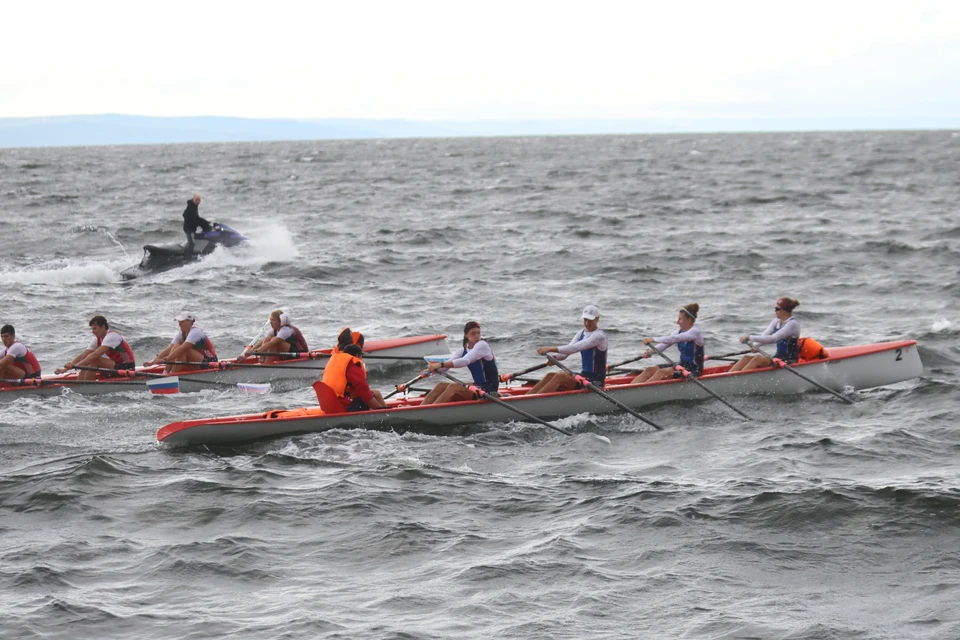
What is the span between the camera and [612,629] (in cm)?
900

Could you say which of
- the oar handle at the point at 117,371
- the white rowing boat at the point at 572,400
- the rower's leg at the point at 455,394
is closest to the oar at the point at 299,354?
the oar handle at the point at 117,371

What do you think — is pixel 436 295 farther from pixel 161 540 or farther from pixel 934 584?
pixel 934 584

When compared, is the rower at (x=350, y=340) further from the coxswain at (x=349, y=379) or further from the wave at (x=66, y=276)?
the wave at (x=66, y=276)

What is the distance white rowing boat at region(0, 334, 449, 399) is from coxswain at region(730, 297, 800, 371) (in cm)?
550

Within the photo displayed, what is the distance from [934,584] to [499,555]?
12.7 ft

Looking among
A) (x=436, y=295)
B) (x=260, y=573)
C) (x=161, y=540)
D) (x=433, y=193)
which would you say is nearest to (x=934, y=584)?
(x=260, y=573)

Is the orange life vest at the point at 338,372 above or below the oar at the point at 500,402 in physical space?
above

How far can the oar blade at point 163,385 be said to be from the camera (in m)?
17.1

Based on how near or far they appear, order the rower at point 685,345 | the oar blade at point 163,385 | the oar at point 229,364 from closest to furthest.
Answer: the rower at point 685,345 < the oar blade at point 163,385 < the oar at point 229,364

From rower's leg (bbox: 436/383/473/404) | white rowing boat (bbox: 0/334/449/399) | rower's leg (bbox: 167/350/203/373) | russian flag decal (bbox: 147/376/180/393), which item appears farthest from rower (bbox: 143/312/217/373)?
rower's leg (bbox: 436/383/473/404)

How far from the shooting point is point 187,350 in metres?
17.8

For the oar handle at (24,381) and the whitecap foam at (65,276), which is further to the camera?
the whitecap foam at (65,276)

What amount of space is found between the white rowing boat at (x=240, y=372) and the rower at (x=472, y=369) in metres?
3.62

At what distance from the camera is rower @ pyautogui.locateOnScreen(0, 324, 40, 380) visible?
16578 mm
